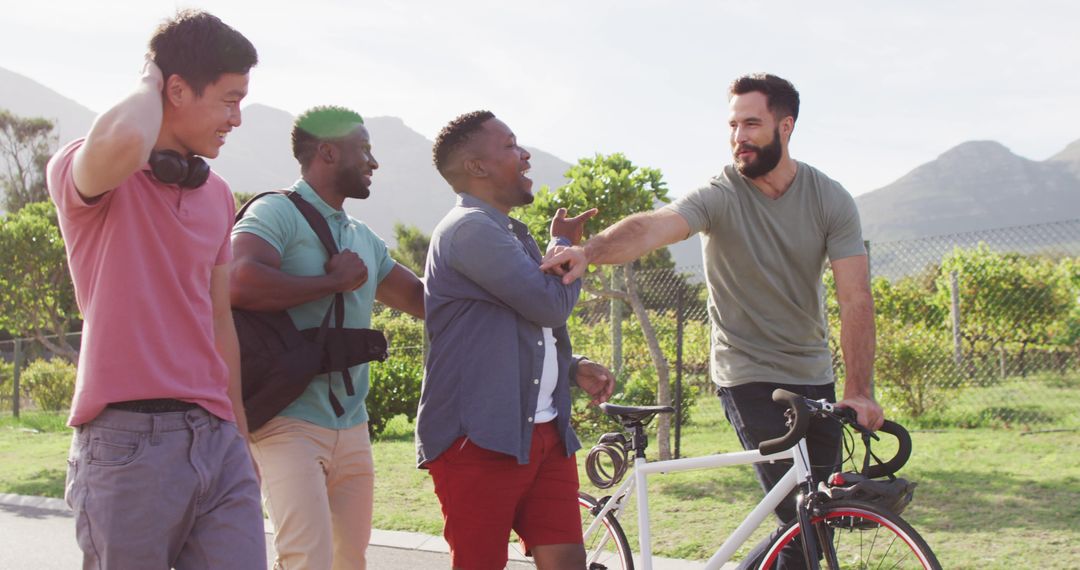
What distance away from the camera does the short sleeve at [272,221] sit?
329 cm

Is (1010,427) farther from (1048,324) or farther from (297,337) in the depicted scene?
(297,337)

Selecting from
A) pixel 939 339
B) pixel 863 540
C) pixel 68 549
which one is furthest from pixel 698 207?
pixel 939 339

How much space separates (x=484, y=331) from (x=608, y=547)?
4.77 feet

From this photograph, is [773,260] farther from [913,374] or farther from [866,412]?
[913,374]

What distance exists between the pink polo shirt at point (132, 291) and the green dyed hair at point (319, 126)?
113cm

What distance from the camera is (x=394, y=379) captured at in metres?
11.2

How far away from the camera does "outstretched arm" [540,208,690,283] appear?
3488mm

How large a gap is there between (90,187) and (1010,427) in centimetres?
970

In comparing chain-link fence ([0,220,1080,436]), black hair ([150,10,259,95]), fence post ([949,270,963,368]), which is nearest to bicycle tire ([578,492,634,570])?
black hair ([150,10,259,95])

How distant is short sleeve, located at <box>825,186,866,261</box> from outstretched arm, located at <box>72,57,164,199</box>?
8.26 ft

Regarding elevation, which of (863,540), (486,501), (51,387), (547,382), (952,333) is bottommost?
(51,387)

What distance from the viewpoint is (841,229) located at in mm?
3904

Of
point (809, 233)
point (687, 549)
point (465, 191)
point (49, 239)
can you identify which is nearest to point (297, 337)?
point (465, 191)

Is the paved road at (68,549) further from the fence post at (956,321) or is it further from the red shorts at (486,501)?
the fence post at (956,321)
